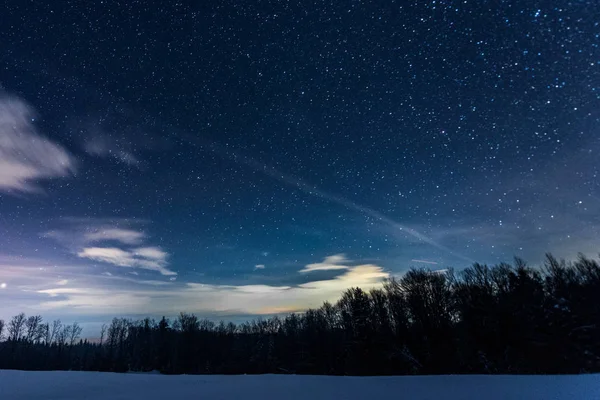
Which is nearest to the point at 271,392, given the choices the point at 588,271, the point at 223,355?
→ the point at 588,271

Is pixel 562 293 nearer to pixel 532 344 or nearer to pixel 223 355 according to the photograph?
pixel 532 344

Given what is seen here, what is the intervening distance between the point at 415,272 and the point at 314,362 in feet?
84.0

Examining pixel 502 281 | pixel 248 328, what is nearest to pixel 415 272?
pixel 502 281

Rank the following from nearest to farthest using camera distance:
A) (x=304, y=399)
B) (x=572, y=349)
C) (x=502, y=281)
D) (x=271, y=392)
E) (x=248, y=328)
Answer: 1. (x=304, y=399)
2. (x=271, y=392)
3. (x=572, y=349)
4. (x=502, y=281)
5. (x=248, y=328)

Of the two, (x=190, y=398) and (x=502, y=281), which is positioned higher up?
(x=502, y=281)

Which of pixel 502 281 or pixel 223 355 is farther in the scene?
pixel 223 355

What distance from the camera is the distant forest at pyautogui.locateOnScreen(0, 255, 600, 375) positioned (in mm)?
34125

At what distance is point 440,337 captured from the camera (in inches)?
1635

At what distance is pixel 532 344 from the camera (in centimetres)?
3475

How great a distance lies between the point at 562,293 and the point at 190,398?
45.2 metres

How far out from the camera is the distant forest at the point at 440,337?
34125 mm

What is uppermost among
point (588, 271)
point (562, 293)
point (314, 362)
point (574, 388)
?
point (588, 271)

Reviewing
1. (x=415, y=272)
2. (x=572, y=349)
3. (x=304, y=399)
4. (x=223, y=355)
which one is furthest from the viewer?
(x=223, y=355)

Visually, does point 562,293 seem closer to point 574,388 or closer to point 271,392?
point 574,388
